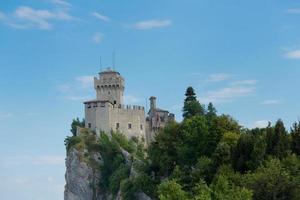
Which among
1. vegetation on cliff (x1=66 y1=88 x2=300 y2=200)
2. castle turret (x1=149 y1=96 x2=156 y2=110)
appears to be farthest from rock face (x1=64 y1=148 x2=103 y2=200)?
castle turret (x1=149 y1=96 x2=156 y2=110)

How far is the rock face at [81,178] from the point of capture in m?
125

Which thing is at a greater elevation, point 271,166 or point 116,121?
point 116,121

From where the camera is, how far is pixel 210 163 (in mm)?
69812

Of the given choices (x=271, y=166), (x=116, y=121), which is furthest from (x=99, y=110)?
(x=271, y=166)

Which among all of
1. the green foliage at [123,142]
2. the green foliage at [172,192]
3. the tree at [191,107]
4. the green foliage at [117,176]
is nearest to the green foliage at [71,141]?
the green foliage at [123,142]

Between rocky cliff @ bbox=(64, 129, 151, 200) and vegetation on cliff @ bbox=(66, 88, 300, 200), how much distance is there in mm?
10152

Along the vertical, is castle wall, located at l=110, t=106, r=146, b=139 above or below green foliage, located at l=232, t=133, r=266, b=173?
above

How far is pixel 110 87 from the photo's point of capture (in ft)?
429

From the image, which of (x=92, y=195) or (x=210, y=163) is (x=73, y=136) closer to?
(x=92, y=195)

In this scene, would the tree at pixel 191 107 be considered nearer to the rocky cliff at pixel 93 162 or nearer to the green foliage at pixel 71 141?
the rocky cliff at pixel 93 162

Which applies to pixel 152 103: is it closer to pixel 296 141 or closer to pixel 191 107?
pixel 191 107

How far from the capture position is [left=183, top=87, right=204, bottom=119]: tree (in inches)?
4181

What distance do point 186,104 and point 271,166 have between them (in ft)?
174

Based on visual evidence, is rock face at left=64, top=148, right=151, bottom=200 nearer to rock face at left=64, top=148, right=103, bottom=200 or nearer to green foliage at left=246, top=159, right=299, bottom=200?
rock face at left=64, top=148, right=103, bottom=200
